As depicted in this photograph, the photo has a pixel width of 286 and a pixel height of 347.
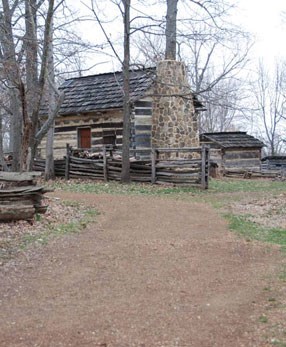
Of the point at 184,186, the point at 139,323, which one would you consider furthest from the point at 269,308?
the point at 184,186

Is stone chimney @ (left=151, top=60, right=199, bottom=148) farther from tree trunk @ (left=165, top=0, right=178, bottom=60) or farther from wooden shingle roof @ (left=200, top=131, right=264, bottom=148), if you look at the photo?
wooden shingle roof @ (left=200, top=131, right=264, bottom=148)

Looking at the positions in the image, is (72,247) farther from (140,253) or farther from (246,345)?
(246,345)

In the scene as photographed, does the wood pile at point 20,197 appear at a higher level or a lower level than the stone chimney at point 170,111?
lower

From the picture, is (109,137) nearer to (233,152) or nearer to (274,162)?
(233,152)

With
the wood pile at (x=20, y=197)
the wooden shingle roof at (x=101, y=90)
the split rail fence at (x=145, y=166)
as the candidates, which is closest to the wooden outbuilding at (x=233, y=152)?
the split rail fence at (x=145, y=166)

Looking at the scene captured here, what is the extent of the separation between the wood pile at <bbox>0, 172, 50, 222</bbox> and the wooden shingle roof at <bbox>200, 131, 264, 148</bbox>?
853 inches

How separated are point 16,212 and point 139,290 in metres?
4.36

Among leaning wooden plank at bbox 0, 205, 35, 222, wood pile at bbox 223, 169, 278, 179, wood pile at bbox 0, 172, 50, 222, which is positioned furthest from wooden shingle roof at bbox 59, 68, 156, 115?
leaning wooden plank at bbox 0, 205, 35, 222

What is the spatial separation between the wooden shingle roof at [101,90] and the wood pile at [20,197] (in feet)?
34.4

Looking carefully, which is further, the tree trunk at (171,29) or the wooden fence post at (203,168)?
the tree trunk at (171,29)

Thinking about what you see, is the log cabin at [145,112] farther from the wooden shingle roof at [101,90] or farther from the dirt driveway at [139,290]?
the dirt driveway at [139,290]

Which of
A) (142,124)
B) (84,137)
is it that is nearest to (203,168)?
(142,124)

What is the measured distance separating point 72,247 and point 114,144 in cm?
1443

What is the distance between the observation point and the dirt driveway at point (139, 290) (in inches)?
173
